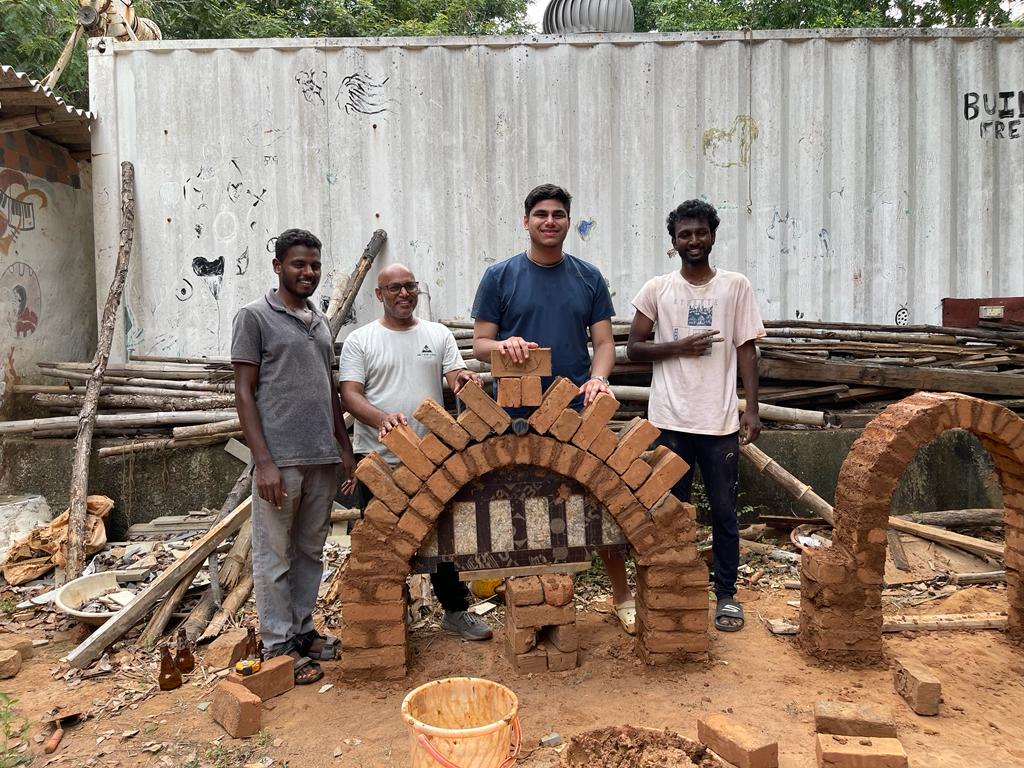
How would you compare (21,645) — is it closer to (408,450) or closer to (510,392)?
(408,450)

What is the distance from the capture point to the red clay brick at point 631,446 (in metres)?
3.51

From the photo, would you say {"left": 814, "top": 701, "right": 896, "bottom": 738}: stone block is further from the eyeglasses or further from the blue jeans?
the eyeglasses

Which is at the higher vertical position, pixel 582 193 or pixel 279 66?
pixel 279 66

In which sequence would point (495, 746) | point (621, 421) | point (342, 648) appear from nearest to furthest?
point (495, 746) → point (342, 648) → point (621, 421)

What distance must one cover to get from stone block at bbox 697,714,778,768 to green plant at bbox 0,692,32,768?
108 inches

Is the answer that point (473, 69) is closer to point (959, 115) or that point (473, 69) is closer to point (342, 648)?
point (959, 115)

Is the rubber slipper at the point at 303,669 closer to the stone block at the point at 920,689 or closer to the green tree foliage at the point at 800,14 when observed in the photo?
the stone block at the point at 920,689

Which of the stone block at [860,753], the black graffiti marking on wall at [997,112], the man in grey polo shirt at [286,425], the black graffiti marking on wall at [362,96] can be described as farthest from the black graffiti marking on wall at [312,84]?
the stone block at [860,753]

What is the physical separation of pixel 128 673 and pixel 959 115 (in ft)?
25.9

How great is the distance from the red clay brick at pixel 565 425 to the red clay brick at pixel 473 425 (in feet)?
1.03

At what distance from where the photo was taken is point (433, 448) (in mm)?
3424

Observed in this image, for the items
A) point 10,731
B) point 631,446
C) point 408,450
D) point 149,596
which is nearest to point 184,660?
point 149,596

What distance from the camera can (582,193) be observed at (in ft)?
22.6

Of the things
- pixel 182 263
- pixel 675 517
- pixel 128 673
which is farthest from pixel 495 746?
pixel 182 263
